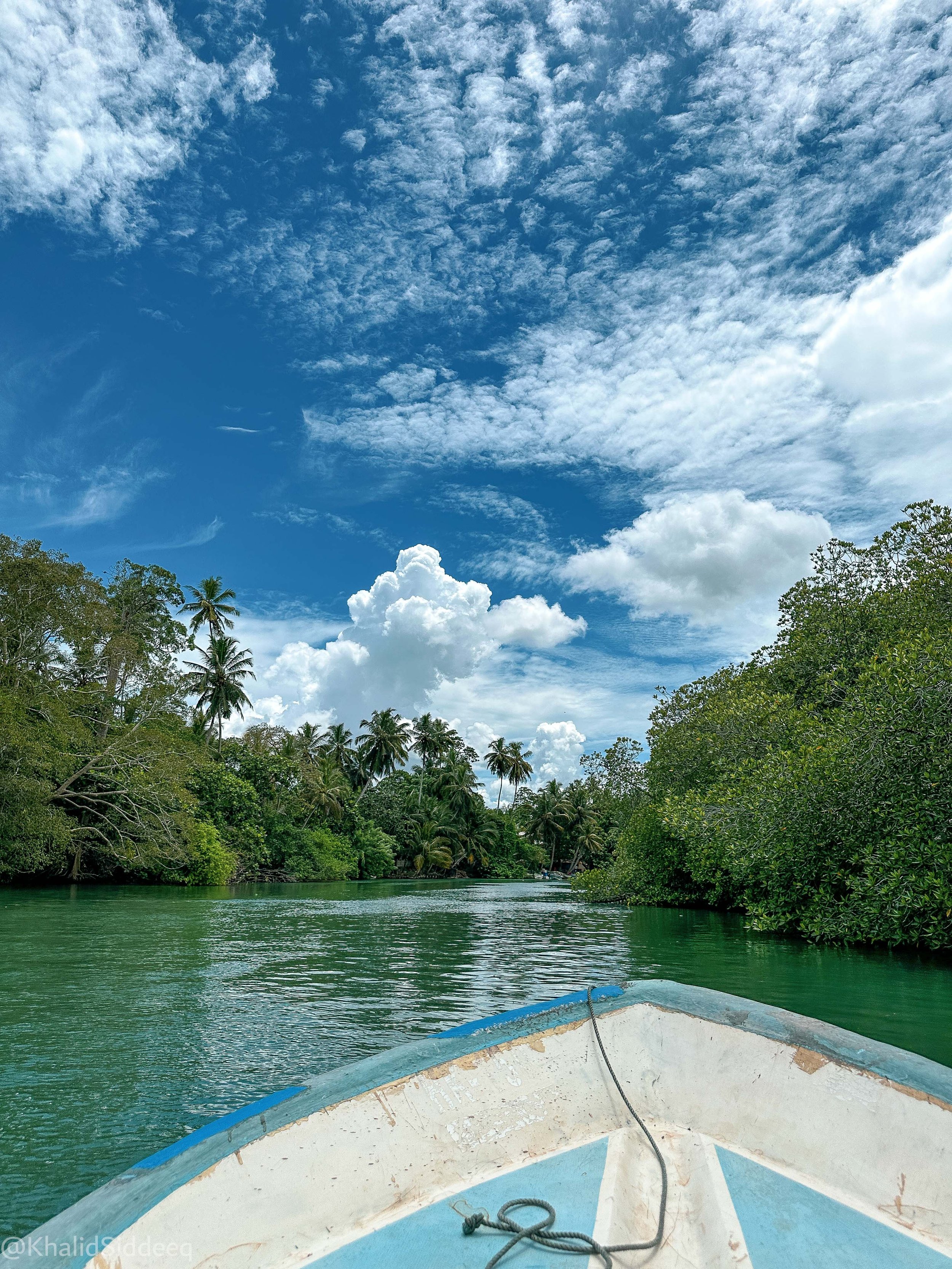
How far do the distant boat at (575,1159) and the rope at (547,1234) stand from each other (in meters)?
0.01

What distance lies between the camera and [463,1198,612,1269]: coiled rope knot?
243cm

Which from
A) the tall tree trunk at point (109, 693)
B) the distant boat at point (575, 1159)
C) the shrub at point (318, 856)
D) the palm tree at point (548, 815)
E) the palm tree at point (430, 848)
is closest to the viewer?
the distant boat at point (575, 1159)

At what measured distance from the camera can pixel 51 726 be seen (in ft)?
79.7

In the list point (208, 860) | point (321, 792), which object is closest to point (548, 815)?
point (321, 792)

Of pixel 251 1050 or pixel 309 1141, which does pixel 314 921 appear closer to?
pixel 251 1050

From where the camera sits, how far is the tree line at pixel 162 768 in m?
24.1

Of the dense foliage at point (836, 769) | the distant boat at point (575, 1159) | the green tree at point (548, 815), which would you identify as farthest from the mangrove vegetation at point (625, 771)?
the green tree at point (548, 815)

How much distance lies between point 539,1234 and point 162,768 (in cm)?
2618

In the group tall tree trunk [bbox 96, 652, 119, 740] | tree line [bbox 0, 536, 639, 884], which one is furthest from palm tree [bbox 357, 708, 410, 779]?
tall tree trunk [bbox 96, 652, 119, 740]

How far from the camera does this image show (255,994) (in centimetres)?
850

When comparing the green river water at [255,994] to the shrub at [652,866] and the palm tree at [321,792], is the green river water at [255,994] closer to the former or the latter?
the shrub at [652,866]

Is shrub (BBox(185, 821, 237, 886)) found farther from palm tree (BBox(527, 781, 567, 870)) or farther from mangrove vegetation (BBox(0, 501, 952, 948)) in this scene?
palm tree (BBox(527, 781, 567, 870))

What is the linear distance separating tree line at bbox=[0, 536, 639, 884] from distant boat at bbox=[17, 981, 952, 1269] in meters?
23.4

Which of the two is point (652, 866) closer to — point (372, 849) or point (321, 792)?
point (321, 792)
